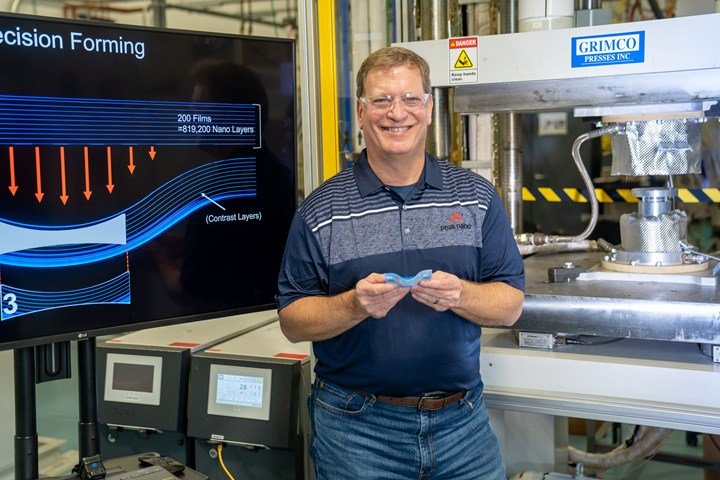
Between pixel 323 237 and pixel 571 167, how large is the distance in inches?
113

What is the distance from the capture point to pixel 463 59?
191 cm

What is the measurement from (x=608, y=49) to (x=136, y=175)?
3.45 ft

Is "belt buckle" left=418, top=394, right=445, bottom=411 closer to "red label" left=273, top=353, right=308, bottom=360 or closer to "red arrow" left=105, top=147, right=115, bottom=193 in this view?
"red label" left=273, top=353, right=308, bottom=360

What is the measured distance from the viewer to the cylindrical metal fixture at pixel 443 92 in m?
2.33

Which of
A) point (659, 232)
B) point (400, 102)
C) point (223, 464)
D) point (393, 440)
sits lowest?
point (223, 464)

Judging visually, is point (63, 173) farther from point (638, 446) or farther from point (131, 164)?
point (638, 446)

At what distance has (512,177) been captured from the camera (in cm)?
253

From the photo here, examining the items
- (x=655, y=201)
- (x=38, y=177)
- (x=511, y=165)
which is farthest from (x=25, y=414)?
(x=511, y=165)

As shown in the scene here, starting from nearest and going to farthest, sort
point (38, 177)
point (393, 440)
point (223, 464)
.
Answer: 1. point (38, 177)
2. point (393, 440)
3. point (223, 464)

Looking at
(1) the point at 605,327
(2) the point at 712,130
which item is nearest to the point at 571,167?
(2) the point at 712,130

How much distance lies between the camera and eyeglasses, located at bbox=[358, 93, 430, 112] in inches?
59.9

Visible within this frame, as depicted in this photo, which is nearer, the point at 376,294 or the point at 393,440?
the point at 376,294

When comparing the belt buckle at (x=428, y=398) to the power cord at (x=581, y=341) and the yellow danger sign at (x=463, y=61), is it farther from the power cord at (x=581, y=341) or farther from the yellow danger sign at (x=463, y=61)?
the yellow danger sign at (x=463, y=61)

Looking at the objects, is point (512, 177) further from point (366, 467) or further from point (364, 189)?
point (366, 467)
